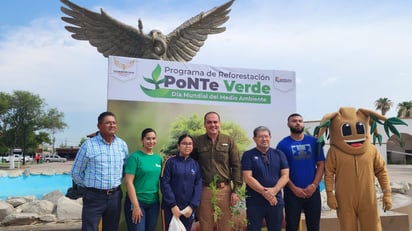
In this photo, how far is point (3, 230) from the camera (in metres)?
5.37

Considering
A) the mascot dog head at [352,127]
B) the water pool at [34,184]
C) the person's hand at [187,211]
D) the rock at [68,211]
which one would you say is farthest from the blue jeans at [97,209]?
the water pool at [34,184]

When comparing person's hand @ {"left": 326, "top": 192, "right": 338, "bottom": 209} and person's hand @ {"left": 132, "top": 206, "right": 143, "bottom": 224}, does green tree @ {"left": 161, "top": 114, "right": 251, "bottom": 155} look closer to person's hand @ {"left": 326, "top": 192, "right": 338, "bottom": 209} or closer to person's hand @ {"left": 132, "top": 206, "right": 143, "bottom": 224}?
person's hand @ {"left": 132, "top": 206, "right": 143, "bottom": 224}

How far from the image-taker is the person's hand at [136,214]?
3.46 meters

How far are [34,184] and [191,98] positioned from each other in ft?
47.1

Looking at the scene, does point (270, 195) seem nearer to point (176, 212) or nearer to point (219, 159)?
point (219, 159)

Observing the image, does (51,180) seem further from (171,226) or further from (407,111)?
(407,111)

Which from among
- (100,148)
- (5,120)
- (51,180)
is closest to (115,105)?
(100,148)

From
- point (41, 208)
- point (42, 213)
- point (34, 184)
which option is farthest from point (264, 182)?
point (34, 184)

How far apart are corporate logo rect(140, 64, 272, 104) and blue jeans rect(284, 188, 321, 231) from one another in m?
1.80

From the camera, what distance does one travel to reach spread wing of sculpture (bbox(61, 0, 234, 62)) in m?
6.73

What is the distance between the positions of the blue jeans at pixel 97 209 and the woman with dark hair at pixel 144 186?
0.51 ft

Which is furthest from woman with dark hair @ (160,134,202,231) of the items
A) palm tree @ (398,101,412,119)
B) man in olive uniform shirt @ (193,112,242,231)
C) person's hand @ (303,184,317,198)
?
palm tree @ (398,101,412,119)

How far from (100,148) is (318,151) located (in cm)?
231

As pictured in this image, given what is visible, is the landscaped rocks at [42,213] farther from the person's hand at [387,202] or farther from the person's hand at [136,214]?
the person's hand at [387,202]
